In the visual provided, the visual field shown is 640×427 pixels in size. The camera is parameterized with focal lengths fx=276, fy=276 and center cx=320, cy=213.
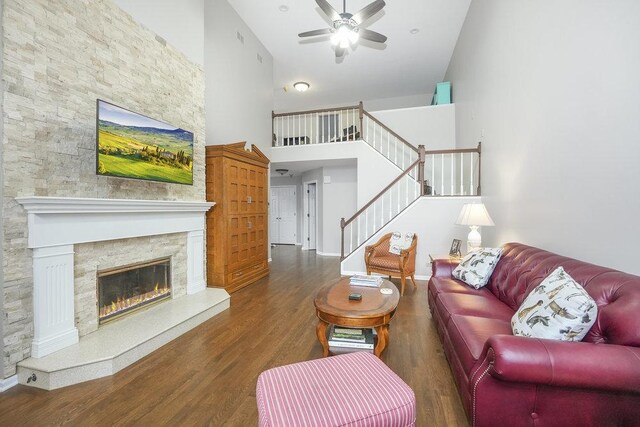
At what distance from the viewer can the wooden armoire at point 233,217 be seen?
3939mm

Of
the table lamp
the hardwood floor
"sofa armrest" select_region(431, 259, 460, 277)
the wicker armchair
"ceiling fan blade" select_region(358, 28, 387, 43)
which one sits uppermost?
"ceiling fan blade" select_region(358, 28, 387, 43)

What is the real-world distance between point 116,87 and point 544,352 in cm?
371

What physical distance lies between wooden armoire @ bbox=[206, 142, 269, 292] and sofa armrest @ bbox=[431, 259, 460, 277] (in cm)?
278

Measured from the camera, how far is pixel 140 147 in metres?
2.73

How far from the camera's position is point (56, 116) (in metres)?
2.17

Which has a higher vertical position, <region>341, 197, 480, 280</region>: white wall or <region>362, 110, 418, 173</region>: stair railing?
<region>362, 110, 418, 173</region>: stair railing

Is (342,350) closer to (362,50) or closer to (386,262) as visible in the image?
(386,262)

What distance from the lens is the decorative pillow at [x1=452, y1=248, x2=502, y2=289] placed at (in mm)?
2725

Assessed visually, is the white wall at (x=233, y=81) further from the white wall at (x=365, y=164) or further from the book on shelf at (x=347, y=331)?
the book on shelf at (x=347, y=331)

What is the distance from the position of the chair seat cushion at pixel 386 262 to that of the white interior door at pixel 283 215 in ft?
16.3

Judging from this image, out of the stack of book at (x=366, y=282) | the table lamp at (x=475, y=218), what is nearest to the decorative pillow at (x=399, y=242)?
the table lamp at (x=475, y=218)

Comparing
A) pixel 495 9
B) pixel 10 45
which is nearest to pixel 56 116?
pixel 10 45

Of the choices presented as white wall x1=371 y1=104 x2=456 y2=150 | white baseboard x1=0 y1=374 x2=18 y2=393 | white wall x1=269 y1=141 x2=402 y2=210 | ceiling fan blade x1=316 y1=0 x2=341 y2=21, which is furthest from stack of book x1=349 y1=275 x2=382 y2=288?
white wall x1=371 y1=104 x2=456 y2=150

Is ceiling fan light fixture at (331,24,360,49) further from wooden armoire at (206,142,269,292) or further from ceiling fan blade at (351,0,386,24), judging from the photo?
wooden armoire at (206,142,269,292)
